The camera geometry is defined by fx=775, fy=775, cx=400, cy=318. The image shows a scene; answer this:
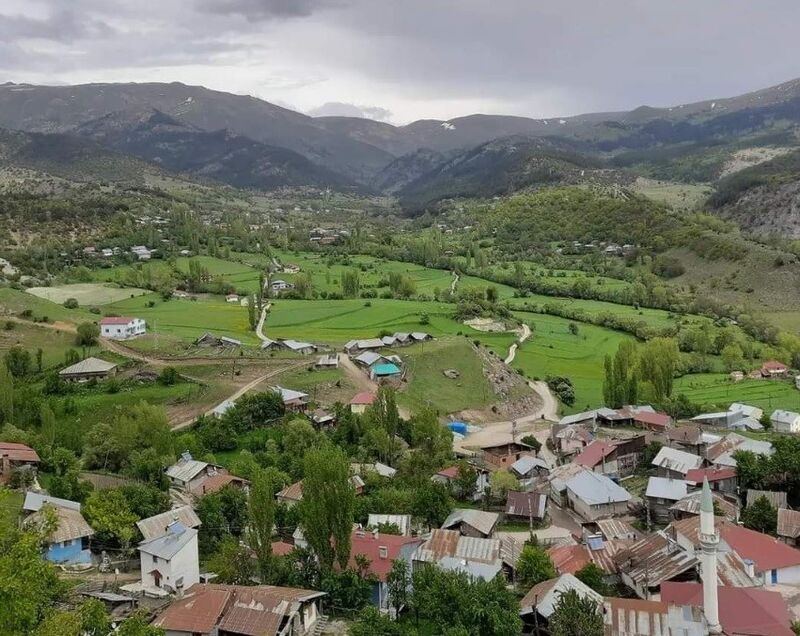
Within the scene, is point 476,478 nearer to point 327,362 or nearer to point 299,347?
point 327,362

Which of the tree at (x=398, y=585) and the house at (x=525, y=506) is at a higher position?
the tree at (x=398, y=585)

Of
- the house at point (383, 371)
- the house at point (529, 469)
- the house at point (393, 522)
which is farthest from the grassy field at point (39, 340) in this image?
the house at point (393, 522)

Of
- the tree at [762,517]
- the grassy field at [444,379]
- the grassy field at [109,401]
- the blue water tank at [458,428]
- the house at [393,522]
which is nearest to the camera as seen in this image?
the house at [393,522]

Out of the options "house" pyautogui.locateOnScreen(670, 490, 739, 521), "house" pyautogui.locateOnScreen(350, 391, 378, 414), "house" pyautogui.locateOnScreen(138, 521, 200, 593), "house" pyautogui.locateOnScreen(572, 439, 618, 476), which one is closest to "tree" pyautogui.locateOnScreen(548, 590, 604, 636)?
"house" pyautogui.locateOnScreen(138, 521, 200, 593)

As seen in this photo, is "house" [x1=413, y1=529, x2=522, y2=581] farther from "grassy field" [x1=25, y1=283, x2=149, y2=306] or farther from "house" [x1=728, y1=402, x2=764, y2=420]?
"grassy field" [x1=25, y1=283, x2=149, y2=306]

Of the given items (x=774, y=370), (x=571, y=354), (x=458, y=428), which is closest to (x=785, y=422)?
(x=774, y=370)

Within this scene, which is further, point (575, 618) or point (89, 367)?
point (89, 367)

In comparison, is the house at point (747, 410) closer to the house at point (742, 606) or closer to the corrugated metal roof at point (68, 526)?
the house at point (742, 606)
